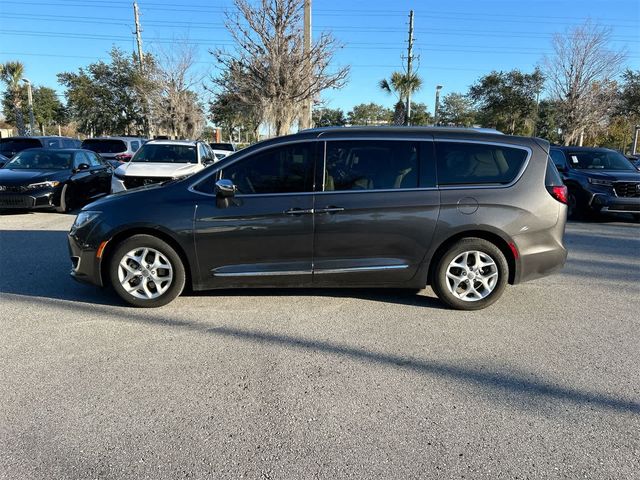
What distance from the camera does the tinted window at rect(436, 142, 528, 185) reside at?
4684 mm

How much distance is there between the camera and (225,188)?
445 cm

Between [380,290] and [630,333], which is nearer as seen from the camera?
[630,333]

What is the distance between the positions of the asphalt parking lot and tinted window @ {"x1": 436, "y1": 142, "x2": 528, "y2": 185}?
4.40 ft

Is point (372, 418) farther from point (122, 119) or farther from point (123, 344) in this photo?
point (122, 119)

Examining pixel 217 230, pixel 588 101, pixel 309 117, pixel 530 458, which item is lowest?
pixel 530 458

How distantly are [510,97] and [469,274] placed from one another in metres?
35.0

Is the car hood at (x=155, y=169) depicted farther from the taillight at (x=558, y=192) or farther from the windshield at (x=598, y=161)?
the windshield at (x=598, y=161)

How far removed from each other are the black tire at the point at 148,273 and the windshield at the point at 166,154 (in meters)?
7.36

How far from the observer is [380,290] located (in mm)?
5344

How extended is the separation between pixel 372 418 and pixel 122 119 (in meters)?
36.2

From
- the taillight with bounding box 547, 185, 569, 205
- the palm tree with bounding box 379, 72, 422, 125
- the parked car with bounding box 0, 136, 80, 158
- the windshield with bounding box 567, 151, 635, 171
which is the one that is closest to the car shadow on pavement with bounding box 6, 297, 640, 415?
the taillight with bounding box 547, 185, 569, 205

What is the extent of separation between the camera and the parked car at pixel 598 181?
409 inches

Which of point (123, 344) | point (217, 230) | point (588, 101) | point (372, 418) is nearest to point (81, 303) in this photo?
point (123, 344)

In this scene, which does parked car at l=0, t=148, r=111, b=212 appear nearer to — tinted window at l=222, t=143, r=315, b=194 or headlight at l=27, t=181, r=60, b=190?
headlight at l=27, t=181, r=60, b=190
